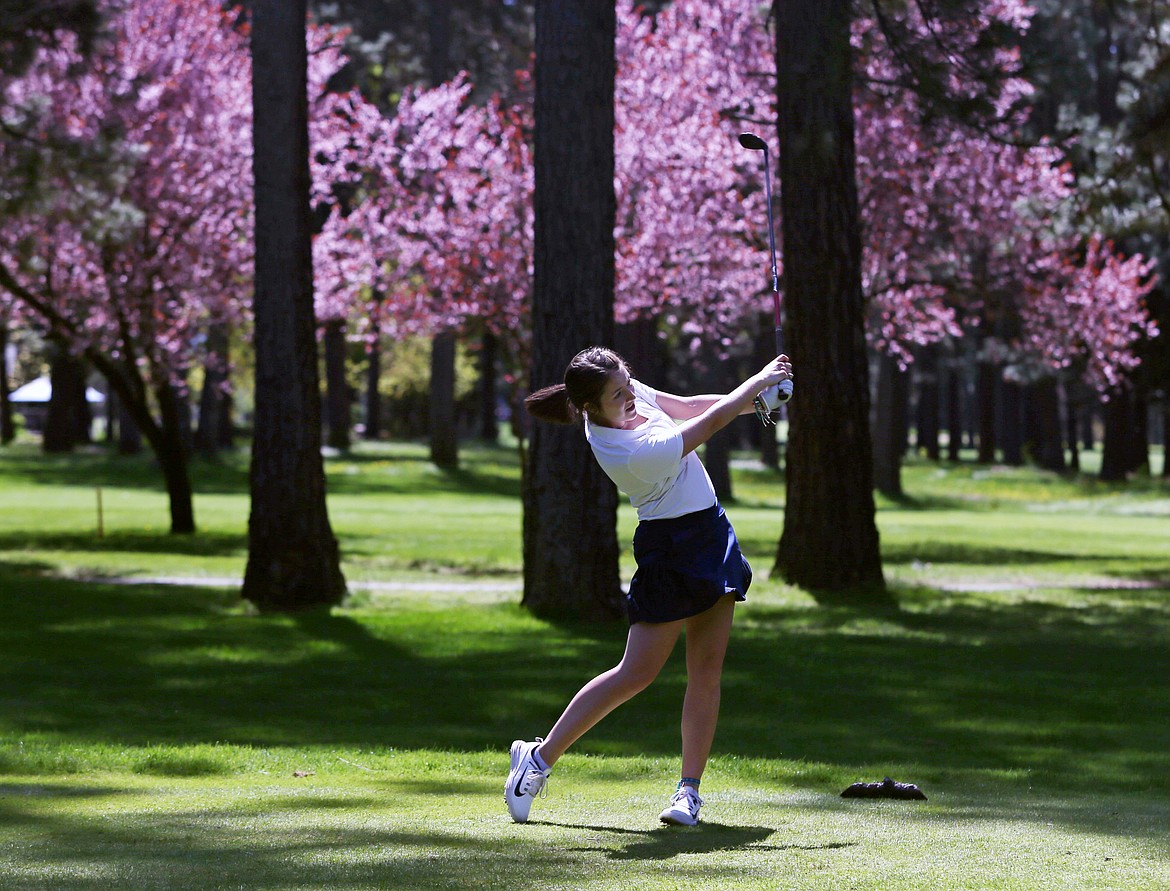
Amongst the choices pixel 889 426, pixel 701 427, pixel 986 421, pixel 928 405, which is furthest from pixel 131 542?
pixel 928 405

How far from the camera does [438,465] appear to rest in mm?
43125

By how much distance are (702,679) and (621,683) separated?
314mm

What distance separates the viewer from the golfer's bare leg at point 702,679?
608cm

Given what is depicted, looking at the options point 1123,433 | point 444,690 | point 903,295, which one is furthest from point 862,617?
point 1123,433

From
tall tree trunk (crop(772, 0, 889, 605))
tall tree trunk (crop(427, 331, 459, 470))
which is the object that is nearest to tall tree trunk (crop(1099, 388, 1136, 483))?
tall tree trunk (crop(427, 331, 459, 470))

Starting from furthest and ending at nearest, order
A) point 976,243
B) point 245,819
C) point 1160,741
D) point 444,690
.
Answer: point 976,243 < point 444,690 < point 1160,741 < point 245,819

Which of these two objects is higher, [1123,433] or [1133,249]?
[1133,249]

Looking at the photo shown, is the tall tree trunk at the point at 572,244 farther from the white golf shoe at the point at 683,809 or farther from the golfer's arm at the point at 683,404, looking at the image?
the white golf shoe at the point at 683,809

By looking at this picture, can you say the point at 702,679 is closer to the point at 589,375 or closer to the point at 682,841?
the point at 682,841

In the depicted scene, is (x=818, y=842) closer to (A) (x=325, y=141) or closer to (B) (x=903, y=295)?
(B) (x=903, y=295)

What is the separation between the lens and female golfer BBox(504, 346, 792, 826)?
585 cm

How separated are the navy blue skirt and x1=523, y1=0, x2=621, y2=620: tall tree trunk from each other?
7.90 m

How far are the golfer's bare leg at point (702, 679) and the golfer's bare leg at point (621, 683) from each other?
0.09m

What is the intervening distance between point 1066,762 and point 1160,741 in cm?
94
